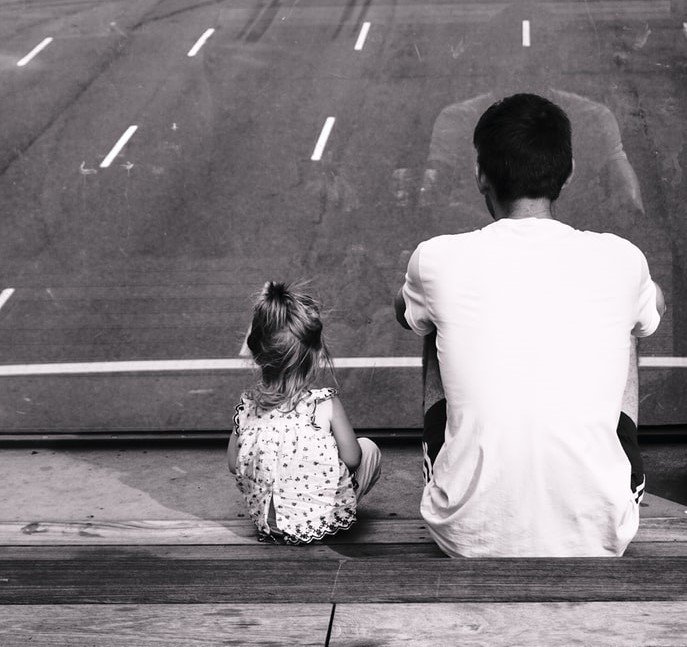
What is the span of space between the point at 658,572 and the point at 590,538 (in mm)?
324

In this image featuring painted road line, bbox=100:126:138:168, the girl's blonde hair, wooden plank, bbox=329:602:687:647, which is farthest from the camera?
painted road line, bbox=100:126:138:168

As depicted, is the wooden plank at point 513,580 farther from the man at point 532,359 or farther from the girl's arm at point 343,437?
the girl's arm at point 343,437

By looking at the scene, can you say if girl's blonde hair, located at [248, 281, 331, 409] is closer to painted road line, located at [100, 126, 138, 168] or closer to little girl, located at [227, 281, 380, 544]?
little girl, located at [227, 281, 380, 544]

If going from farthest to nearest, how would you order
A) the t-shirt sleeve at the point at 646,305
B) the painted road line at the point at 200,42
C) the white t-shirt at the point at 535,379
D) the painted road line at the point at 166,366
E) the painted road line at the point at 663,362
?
the painted road line at the point at 200,42 → the painted road line at the point at 166,366 → the painted road line at the point at 663,362 → the t-shirt sleeve at the point at 646,305 → the white t-shirt at the point at 535,379

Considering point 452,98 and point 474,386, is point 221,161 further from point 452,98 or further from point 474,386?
point 474,386

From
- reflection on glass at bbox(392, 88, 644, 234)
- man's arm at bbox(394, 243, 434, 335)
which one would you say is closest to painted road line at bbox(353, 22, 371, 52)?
reflection on glass at bbox(392, 88, 644, 234)

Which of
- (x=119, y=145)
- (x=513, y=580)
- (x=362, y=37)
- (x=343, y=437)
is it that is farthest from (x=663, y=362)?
(x=362, y=37)

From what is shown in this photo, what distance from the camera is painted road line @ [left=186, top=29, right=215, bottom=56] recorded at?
1359 cm

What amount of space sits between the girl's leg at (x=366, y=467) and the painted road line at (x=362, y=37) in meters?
10.2

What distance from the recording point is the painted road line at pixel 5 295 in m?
7.22

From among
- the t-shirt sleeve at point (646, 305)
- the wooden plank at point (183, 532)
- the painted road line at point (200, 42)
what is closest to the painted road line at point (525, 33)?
the painted road line at point (200, 42)

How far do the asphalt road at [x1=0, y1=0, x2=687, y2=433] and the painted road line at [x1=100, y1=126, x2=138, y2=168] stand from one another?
7 centimetres

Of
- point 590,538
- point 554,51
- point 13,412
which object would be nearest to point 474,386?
point 590,538

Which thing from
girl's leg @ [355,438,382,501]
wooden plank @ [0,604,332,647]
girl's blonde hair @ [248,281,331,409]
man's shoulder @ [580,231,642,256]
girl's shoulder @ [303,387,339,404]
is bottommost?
girl's leg @ [355,438,382,501]
